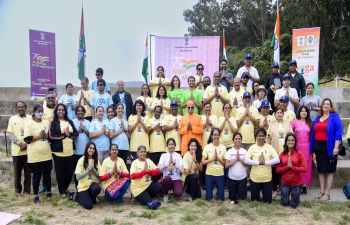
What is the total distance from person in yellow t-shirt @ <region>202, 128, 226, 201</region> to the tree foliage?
15.9m

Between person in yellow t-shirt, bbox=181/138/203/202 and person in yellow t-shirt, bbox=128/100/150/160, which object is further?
person in yellow t-shirt, bbox=128/100/150/160

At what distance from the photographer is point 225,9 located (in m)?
37.5

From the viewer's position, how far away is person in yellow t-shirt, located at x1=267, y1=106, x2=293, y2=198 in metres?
6.61

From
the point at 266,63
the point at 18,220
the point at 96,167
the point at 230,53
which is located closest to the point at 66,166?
the point at 96,167

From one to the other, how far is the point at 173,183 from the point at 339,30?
18.0 metres

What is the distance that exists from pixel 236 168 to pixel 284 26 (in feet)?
69.5

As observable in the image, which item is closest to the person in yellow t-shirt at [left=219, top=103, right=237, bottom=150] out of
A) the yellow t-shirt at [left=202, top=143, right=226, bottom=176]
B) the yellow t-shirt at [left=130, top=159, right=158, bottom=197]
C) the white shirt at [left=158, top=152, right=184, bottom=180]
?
the yellow t-shirt at [left=202, top=143, right=226, bottom=176]

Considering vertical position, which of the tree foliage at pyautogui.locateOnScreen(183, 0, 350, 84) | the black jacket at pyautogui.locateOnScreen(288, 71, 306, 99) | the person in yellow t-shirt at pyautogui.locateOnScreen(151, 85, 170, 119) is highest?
the tree foliage at pyautogui.locateOnScreen(183, 0, 350, 84)

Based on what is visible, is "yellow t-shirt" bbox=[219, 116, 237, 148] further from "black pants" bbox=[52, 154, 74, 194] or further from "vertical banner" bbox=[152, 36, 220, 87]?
"vertical banner" bbox=[152, 36, 220, 87]

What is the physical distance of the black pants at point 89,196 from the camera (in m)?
6.08

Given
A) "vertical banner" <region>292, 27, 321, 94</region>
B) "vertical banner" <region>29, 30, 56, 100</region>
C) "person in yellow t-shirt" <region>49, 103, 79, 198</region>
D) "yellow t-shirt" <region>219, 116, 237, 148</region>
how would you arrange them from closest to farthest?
"person in yellow t-shirt" <region>49, 103, 79, 198</region> < "yellow t-shirt" <region>219, 116, 237, 148</region> < "vertical banner" <region>292, 27, 321, 94</region> < "vertical banner" <region>29, 30, 56, 100</region>

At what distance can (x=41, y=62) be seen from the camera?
36.8ft

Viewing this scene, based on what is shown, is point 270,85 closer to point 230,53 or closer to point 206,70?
point 206,70

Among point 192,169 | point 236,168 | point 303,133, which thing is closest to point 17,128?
point 192,169
